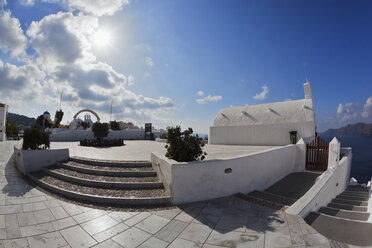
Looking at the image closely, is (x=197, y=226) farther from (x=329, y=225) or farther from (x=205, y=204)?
(x=329, y=225)

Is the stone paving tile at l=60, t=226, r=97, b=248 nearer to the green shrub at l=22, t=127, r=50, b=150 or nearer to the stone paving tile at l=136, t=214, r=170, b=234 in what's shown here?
the stone paving tile at l=136, t=214, r=170, b=234

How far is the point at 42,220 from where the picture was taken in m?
3.58

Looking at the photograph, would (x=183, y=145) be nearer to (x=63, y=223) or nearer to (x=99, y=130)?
(x=63, y=223)

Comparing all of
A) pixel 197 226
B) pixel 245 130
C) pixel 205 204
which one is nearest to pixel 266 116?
pixel 245 130

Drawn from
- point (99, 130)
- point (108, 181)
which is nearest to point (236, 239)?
point (108, 181)

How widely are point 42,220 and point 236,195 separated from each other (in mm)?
4924

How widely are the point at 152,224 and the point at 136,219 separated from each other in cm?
43

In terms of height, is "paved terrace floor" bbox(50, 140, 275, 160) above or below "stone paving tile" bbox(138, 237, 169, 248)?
above

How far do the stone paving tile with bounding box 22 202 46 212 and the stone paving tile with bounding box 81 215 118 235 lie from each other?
1.67 m

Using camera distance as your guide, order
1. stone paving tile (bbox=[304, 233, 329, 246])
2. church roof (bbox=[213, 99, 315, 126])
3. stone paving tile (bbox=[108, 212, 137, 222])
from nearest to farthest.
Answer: stone paving tile (bbox=[304, 233, 329, 246]) < stone paving tile (bbox=[108, 212, 137, 222]) < church roof (bbox=[213, 99, 315, 126])

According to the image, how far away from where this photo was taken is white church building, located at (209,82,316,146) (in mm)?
13617

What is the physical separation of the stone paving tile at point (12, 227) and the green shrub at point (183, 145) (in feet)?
11.8

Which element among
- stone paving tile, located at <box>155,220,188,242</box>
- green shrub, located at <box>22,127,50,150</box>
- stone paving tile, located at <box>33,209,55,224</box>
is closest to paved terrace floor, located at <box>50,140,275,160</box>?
green shrub, located at <box>22,127,50,150</box>

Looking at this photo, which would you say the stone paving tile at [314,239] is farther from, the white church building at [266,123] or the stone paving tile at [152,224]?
the white church building at [266,123]
